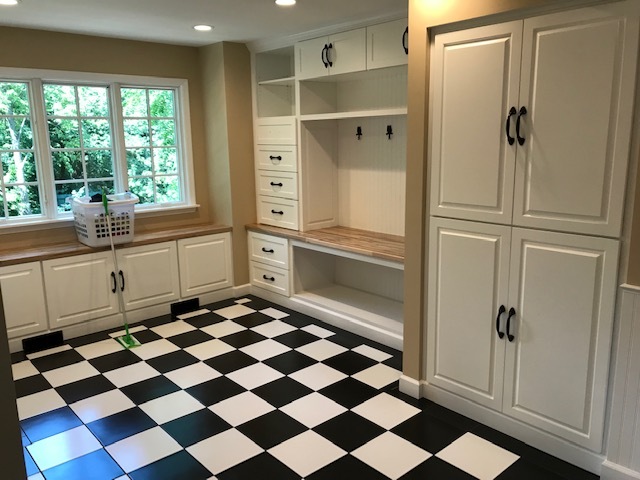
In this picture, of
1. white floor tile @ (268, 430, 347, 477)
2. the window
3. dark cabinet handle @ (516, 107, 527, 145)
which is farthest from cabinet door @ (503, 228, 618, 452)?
the window

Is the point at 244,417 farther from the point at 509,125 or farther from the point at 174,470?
the point at 509,125

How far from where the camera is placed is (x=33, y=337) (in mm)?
3779

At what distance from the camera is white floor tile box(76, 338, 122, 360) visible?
370 cm

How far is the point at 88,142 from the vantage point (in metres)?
4.35

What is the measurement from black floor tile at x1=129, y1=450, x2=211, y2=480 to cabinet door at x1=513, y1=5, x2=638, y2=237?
74.6 inches

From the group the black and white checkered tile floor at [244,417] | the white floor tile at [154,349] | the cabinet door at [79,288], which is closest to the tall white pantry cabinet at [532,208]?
the black and white checkered tile floor at [244,417]

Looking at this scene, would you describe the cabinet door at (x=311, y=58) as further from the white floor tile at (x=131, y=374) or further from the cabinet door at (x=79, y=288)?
the white floor tile at (x=131, y=374)

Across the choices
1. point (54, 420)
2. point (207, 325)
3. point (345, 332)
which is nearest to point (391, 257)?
point (345, 332)

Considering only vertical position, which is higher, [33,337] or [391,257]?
[391,257]

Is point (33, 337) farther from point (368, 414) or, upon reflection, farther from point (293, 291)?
point (368, 414)

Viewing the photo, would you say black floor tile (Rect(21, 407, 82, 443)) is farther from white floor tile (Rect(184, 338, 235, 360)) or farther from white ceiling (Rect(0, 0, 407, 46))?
white ceiling (Rect(0, 0, 407, 46))

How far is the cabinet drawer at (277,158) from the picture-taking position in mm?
4422

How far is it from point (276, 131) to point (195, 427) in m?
2.65

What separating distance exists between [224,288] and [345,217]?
1.31 meters
